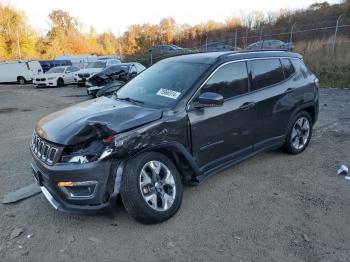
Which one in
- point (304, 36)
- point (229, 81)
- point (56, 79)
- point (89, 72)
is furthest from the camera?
point (56, 79)

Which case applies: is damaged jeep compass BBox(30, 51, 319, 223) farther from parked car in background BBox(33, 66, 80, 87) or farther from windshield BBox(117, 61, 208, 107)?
parked car in background BBox(33, 66, 80, 87)

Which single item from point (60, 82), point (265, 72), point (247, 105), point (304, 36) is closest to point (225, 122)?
point (247, 105)

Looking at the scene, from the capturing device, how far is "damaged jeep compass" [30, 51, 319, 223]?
125 inches

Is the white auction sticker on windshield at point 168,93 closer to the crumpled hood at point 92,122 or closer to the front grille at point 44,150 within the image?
the crumpled hood at point 92,122

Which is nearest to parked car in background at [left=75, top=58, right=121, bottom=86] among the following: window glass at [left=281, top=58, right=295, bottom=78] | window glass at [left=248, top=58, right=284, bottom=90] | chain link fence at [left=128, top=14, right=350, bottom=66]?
chain link fence at [left=128, top=14, right=350, bottom=66]

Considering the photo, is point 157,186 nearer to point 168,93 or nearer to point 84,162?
point 84,162

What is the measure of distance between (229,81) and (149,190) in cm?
179

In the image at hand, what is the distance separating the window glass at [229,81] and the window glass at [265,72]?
192 mm

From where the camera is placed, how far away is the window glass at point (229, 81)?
4.02 meters

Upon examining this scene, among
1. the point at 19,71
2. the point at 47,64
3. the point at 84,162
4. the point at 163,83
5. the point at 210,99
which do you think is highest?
the point at 163,83

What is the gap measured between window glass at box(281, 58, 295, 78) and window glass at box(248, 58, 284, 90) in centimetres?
11

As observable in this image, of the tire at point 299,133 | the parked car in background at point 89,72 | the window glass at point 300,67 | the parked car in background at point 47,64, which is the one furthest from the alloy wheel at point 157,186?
the parked car in background at point 47,64

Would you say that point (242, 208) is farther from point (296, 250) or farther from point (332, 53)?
point (332, 53)

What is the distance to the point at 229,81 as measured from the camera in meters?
4.21
